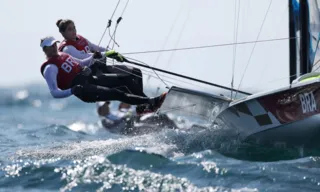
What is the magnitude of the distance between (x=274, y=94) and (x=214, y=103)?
771mm

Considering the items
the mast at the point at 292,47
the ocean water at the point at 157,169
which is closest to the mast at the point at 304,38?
the mast at the point at 292,47

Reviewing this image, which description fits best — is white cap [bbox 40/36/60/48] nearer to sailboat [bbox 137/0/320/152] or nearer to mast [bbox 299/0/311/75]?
sailboat [bbox 137/0/320/152]

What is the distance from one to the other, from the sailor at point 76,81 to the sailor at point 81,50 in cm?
21

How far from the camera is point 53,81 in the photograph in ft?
27.8

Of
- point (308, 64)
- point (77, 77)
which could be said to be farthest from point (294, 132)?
point (77, 77)

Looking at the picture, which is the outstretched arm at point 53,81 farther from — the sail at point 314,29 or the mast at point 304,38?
the sail at point 314,29

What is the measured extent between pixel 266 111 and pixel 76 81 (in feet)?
6.75

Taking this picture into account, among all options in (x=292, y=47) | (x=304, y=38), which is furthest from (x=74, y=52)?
(x=292, y=47)

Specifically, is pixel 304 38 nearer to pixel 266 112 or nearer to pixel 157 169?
pixel 266 112

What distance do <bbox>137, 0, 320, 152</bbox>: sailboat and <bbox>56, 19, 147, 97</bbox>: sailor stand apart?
2.06ft

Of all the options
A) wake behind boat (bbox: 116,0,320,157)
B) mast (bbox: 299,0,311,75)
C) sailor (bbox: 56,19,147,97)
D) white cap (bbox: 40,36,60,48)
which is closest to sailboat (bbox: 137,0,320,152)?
wake behind boat (bbox: 116,0,320,157)

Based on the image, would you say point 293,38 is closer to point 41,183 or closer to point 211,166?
point 211,166

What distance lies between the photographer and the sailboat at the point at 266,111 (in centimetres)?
786

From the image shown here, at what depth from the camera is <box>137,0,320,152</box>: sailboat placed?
25.8 ft
